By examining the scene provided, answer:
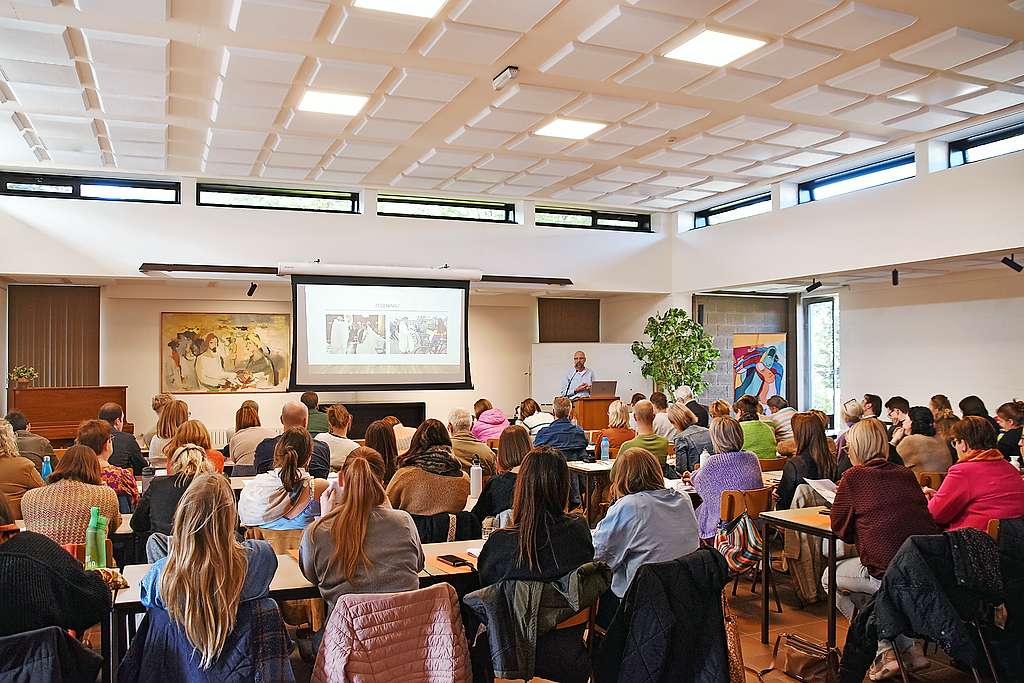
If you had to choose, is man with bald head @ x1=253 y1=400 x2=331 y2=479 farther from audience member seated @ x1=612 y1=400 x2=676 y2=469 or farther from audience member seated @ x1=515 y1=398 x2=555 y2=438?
audience member seated @ x1=515 y1=398 x2=555 y2=438

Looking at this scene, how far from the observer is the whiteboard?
494 inches

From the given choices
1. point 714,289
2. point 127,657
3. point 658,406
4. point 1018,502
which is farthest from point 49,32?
point 714,289

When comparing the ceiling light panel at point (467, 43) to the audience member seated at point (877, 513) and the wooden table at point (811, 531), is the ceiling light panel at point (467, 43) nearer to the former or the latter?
the audience member seated at point (877, 513)

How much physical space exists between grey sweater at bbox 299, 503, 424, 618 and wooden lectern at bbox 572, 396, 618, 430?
8.54 m

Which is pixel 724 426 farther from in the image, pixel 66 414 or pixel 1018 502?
pixel 66 414

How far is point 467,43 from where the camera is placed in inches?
229

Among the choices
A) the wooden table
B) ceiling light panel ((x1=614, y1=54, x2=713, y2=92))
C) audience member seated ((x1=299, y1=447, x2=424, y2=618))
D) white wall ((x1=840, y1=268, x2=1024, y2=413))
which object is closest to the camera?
audience member seated ((x1=299, y1=447, x2=424, y2=618))

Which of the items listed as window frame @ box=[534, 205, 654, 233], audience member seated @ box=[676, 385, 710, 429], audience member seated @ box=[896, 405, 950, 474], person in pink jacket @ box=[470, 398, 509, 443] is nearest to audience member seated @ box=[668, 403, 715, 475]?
audience member seated @ box=[896, 405, 950, 474]

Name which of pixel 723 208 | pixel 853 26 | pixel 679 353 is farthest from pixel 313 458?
pixel 723 208

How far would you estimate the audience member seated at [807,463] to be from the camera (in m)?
5.95

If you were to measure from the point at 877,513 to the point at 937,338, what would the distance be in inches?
303

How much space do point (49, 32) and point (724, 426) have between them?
5.29 meters

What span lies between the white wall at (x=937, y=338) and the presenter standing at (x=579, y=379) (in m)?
3.83

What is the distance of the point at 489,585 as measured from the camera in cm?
343
